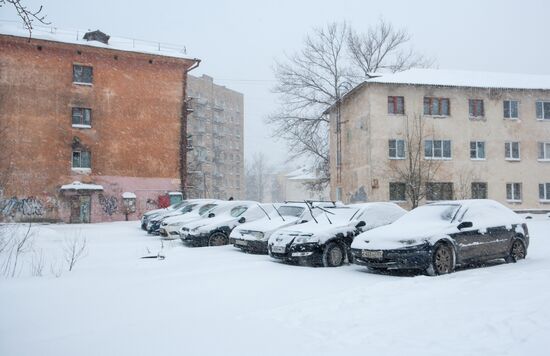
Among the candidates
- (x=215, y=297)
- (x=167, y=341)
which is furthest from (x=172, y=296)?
(x=167, y=341)

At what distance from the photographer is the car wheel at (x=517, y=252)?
1051 centimetres

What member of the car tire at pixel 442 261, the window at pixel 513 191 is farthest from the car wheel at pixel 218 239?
the window at pixel 513 191

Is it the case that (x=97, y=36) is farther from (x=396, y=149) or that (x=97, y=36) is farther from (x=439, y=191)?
(x=439, y=191)

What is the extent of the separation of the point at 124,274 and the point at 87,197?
2650cm

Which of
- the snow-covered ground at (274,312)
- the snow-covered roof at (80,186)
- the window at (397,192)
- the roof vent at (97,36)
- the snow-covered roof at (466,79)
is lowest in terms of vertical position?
the snow-covered ground at (274,312)

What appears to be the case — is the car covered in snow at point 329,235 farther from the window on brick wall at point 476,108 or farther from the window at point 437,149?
the window on brick wall at point 476,108

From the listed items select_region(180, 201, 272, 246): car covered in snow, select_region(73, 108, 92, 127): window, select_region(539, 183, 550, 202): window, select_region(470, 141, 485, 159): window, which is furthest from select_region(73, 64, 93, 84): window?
select_region(539, 183, 550, 202): window

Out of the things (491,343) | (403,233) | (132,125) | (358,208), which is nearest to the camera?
(491,343)

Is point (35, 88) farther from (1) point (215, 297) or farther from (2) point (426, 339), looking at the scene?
(2) point (426, 339)

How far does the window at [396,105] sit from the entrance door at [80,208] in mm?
21830

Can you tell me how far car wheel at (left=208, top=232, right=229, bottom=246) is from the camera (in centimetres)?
1494

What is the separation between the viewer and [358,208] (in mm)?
11750

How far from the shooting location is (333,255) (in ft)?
35.3

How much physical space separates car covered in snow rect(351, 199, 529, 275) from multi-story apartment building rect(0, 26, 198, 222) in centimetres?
2805
